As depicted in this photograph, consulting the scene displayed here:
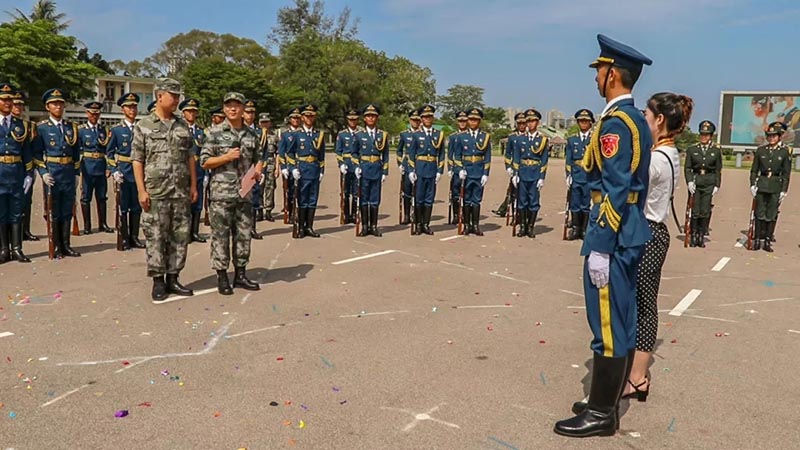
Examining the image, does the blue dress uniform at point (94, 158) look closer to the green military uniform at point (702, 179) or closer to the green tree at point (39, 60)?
the green military uniform at point (702, 179)

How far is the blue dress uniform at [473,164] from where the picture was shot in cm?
1121

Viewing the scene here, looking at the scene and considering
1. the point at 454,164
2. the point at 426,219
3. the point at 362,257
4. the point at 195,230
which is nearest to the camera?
the point at 362,257

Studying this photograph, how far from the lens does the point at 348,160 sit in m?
11.2

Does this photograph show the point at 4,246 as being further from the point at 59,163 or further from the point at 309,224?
the point at 309,224

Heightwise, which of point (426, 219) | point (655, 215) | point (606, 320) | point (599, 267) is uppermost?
point (655, 215)

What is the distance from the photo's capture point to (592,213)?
366 centimetres

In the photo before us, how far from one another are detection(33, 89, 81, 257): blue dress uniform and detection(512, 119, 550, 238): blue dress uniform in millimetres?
6757

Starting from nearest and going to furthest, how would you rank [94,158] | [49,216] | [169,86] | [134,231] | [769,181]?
[169,86] → [49,216] → [134,231] → [94,158] → [769,181]

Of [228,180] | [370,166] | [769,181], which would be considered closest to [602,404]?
[228,180]

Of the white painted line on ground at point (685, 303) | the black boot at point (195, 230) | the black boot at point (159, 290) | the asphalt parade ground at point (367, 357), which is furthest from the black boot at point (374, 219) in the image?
the white painted line on ground at point (685, 303)

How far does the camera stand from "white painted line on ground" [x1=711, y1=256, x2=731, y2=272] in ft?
28.9

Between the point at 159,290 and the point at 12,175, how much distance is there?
3.04m

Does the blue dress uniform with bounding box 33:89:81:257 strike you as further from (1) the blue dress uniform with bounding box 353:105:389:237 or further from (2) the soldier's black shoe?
(1) the blue dress uniform with bounding box 353:105:389:237

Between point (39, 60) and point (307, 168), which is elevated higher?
point (39, 60)
